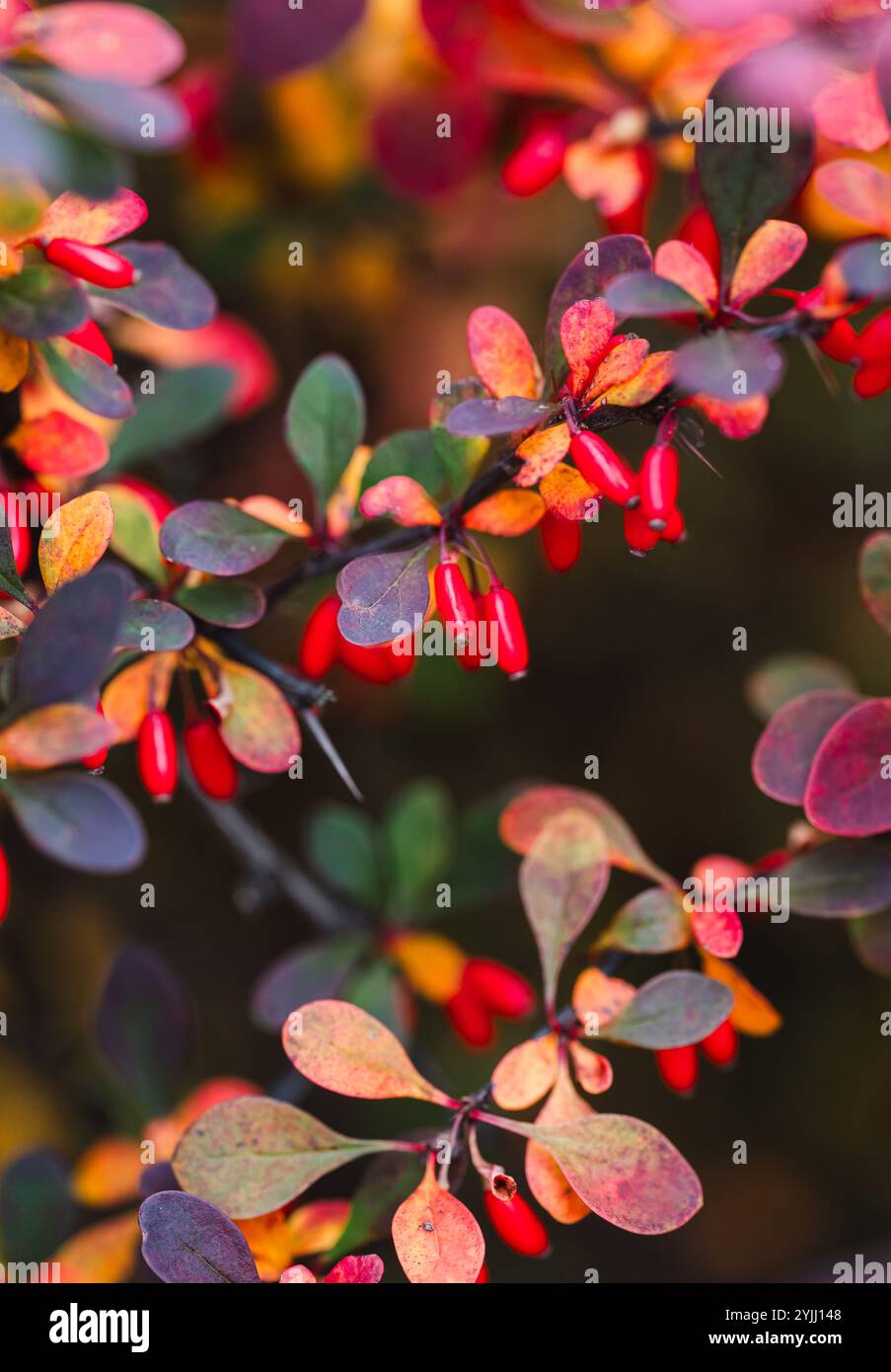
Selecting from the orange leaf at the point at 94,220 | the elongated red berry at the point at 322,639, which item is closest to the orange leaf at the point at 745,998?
the elongated red berry at the point at 322,639

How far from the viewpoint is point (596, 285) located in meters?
0.51

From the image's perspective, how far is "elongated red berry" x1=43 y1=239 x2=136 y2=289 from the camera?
1.75 feet

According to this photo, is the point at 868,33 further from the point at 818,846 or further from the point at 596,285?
the point at 818,846

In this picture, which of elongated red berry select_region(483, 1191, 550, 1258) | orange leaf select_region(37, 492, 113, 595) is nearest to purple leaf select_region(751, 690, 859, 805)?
elongated red berry select_region(483, 1191, 550, 1258)

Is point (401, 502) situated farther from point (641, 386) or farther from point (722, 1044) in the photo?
point (722, 1044)

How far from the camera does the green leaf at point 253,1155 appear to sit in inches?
21.3

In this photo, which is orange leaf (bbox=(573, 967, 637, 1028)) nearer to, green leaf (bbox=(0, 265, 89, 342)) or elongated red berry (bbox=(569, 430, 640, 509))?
elongated red berry (bbox=(569, 430, 640, 509))

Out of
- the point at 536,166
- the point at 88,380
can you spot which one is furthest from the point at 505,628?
the point at 536,166

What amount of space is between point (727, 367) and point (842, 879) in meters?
0.29

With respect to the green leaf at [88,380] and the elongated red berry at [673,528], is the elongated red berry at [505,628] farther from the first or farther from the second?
the green leaf at [88,380]

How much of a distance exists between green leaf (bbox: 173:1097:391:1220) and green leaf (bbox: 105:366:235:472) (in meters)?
0.42

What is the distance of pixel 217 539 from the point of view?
550mm

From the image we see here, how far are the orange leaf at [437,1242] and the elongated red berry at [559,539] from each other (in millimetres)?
291
